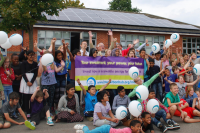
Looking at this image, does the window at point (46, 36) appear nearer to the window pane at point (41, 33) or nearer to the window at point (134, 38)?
the window pane at point (41, 33)

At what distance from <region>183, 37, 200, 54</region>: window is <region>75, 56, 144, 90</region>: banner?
13.0 meters

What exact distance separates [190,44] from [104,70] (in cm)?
1453

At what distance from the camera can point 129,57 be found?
6199mm

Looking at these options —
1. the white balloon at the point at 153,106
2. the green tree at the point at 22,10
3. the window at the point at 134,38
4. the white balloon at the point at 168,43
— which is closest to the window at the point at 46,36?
the window at the point at 134,38

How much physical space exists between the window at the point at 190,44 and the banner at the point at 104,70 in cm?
1302

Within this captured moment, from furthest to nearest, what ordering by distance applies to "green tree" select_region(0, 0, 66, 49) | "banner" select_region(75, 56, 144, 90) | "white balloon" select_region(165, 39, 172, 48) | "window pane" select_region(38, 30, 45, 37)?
"window pane" select_region(38, 30, 45, 37) < "green tree" select_region(0, 0, 66, 49) < "white balloon" select_region(165, 39, 172, 48) < "banner" select_region(75, 56, 144, 90)

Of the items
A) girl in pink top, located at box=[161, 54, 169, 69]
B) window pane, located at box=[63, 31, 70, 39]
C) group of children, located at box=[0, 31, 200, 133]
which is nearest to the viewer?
group of children, located at box=[0, 31, 200, 133]

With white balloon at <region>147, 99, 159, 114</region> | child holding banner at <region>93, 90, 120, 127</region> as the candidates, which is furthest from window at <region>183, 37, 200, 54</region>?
child holding banner at <region>93, 90, 120, 127</region>

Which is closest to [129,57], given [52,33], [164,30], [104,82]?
[104,82]

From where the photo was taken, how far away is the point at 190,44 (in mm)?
17734

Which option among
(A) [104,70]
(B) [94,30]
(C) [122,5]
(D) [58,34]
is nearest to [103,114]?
(A) [104,70]

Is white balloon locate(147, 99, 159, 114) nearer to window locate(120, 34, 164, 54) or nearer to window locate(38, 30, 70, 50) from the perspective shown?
window locate(38, 30, 70, 50)

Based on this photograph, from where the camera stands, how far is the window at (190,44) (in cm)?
1750

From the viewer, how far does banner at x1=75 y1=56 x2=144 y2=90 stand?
569cm
